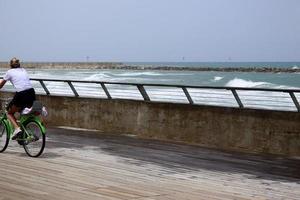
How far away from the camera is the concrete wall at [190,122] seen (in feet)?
38.3

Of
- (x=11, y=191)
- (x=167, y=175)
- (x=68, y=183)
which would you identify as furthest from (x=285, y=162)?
(x=11, y=191)

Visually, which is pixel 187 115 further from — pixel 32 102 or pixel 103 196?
pixel 103 196

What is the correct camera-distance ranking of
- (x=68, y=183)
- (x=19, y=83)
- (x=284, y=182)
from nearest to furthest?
(x=68, y=183), (x=284, y=182), (x=19, y=83)

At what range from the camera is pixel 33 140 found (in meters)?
10.7

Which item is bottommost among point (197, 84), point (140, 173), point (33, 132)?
point (140, 173)

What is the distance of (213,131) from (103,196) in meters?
5.74

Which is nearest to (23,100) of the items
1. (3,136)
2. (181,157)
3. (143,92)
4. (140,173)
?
(3,136)

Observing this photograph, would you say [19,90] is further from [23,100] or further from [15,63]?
[15,63]

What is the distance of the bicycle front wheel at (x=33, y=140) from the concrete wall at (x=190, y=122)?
12.2 feet

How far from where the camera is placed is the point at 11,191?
748 cm

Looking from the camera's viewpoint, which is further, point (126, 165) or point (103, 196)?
point (126, 165)

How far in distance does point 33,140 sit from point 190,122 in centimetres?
381

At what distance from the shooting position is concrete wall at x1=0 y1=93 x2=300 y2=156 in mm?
11688

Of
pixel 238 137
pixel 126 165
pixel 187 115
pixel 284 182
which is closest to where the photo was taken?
pixel 284 182
